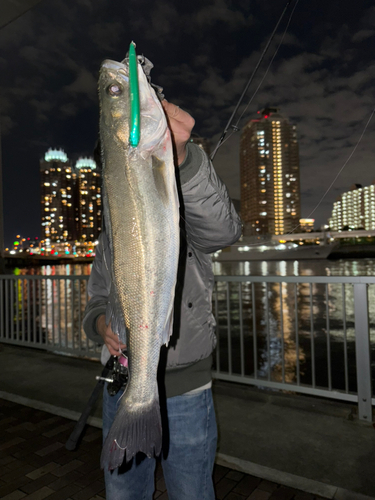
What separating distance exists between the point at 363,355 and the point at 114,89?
13.1 ft

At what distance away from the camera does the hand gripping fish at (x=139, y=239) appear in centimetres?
110

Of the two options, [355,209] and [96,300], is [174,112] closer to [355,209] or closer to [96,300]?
[96,300]

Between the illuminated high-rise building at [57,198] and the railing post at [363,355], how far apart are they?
14064 centimetres

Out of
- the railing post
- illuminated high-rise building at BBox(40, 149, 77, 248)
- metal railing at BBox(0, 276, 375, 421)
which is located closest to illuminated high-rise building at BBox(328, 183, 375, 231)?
illuminated high-rise building at BBox(40, 149, 77, 248)

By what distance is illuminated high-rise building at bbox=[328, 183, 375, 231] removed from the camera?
104000mm

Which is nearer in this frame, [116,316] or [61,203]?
[116,316]

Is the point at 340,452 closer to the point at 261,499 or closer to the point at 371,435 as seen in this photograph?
the point at 371,435

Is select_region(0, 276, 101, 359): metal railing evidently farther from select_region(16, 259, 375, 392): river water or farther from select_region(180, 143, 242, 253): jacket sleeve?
select_region(180, 143, 242, 253): jacket sleeve

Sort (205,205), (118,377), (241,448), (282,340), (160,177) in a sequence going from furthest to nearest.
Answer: (282,340) < (241,448) < (118,377) < (205,205) < (160,177)

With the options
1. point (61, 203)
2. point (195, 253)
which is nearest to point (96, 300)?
point (195, 253)

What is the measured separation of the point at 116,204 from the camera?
1.16 m

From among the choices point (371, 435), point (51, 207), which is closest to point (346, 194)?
point (51, 207)

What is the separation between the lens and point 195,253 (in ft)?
5.62

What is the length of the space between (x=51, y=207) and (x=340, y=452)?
148 metres
